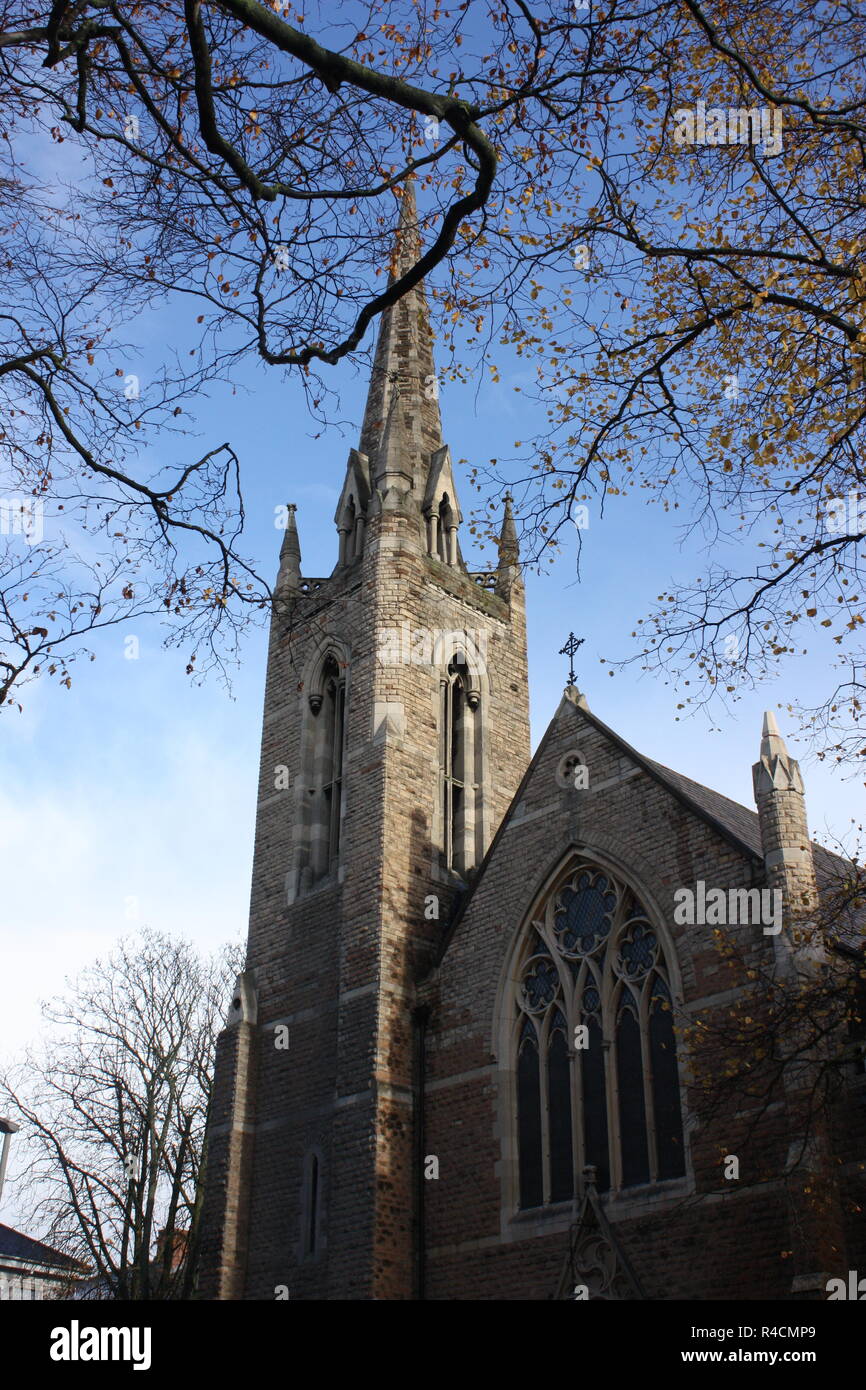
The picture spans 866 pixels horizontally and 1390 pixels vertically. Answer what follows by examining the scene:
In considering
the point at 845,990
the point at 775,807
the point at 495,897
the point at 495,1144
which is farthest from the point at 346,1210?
the point at 845,990

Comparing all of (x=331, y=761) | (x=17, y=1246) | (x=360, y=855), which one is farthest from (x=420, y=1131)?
(x=17, y=1246)

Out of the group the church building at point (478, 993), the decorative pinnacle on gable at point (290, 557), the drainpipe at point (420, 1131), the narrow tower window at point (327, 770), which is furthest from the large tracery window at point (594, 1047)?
the decorative pinnacle on gable at point (290, 557)

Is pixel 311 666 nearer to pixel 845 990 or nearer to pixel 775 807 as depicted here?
pixel 775 807

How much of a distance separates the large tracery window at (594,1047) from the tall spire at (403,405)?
10.0 metres

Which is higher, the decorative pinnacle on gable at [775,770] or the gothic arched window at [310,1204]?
the decorative pinnacle on gable at [775,770]

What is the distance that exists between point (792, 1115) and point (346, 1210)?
22.4ft

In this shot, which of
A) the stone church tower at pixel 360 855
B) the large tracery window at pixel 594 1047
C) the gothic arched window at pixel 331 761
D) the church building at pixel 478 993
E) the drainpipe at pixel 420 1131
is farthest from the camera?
the gothic arched window at pixel 331 761

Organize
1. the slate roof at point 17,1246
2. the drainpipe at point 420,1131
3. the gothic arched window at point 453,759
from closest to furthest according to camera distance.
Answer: the drainpipe at point 420,1131
the gothic arched window at point 453,759
the slate roof at point 17,1246

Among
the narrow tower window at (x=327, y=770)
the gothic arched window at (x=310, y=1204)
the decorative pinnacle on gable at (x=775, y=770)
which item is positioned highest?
the narrow tower window at (x=327, y=770)

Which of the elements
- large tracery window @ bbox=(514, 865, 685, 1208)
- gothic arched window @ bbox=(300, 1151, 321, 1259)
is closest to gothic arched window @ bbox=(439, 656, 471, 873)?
large tracery window @ bbox=(514, 865, 685, 1208)

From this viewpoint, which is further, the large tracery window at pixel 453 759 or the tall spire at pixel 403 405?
the tall spire at pixel 403 405

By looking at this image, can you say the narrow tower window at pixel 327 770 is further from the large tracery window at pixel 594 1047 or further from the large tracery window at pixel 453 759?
the large tracery window at pixel 594 1047

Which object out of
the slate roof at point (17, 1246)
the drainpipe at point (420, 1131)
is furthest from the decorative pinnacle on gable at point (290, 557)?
the slate roof at point (17, 1246)

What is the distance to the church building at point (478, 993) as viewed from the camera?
48.2 ft
